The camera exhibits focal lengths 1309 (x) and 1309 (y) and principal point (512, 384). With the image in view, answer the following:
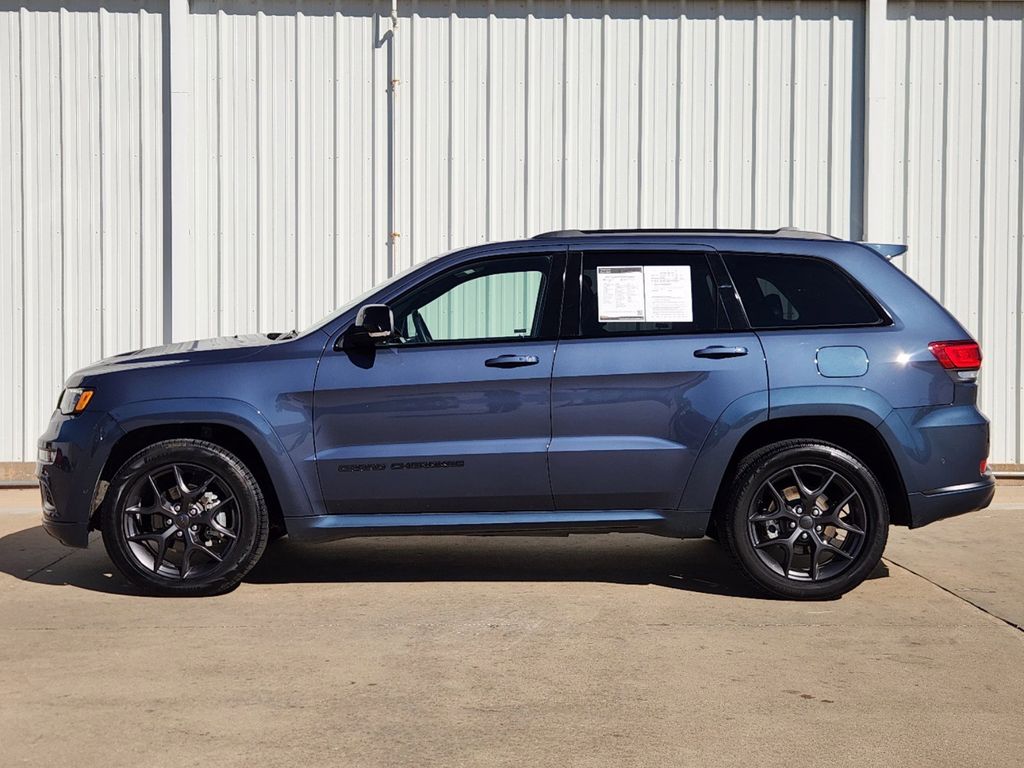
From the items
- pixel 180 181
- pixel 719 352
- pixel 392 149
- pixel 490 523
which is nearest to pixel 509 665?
pixel 490 523

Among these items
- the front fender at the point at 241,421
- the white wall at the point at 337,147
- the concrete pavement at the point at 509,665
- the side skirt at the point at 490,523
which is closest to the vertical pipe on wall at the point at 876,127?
the white wall at the point at 337,147

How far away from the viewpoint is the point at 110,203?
10359 millimetres

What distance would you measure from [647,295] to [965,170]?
521 centimetres

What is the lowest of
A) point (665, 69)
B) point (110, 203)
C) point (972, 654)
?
point (972, 654)

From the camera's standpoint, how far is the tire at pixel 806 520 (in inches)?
245

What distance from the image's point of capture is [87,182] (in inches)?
408

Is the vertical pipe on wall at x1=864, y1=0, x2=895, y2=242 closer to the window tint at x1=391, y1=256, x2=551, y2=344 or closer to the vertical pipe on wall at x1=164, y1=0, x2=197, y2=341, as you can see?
the window tint at x1=391, y1=256, x2=551, y2=344

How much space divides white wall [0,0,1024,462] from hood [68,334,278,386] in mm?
3703

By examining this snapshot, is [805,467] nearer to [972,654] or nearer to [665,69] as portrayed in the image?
[972,654]

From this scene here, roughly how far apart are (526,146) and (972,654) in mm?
6141

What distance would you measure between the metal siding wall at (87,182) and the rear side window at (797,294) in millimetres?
5570

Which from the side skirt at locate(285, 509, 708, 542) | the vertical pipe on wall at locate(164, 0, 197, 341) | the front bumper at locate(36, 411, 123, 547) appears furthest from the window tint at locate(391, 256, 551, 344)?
the vertical pipe on wall at locate(164, 0, 197, 341)

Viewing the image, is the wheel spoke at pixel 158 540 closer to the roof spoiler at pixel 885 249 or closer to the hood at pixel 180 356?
the hood at pixel 180 356

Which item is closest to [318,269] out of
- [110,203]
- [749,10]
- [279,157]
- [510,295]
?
[279,157]
